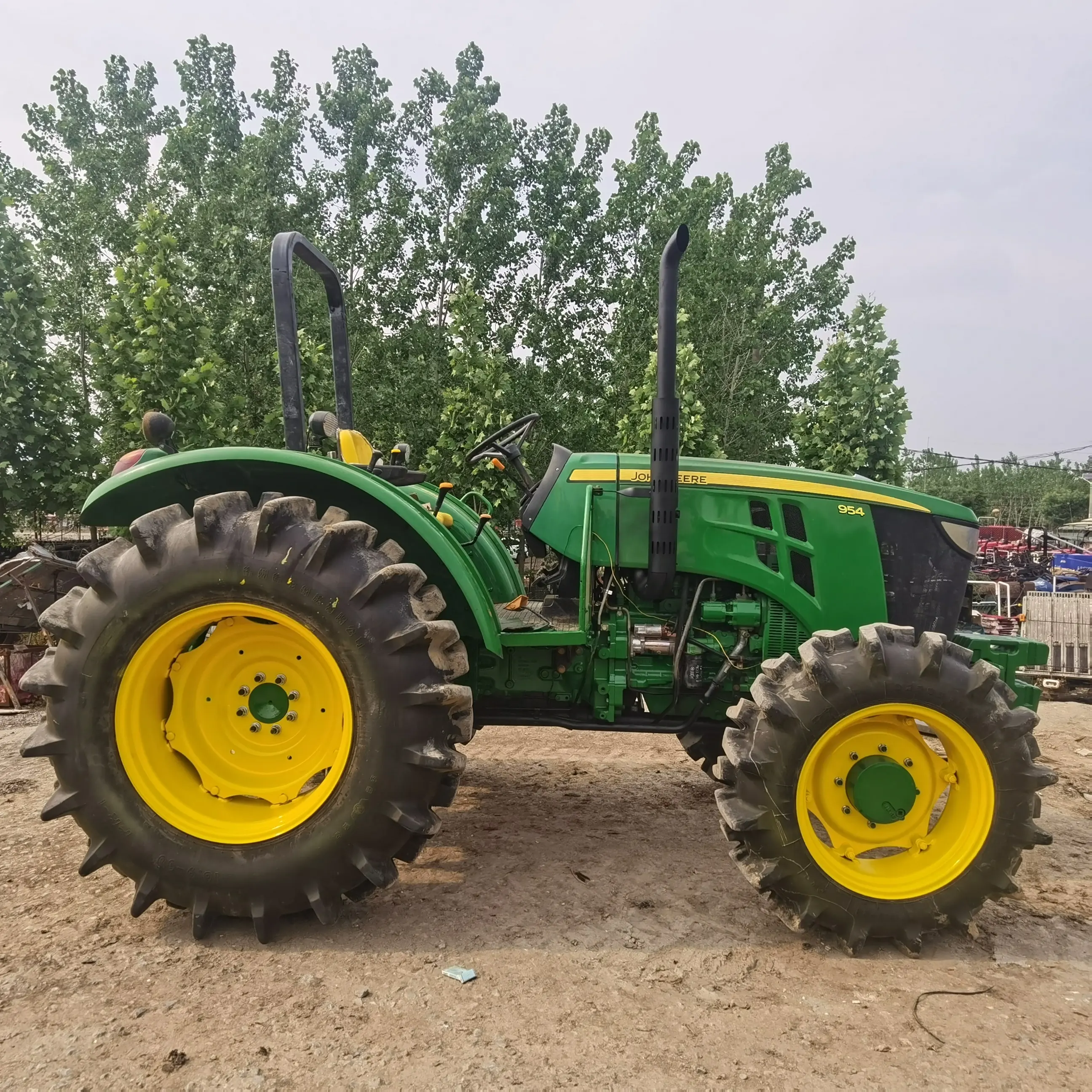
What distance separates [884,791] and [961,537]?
1.26m

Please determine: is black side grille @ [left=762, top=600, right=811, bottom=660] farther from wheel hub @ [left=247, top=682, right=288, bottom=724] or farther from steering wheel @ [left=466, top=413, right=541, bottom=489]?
wheel hub @ [left=247, top=682, right=288, bottom=724]

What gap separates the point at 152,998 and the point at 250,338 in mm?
16609

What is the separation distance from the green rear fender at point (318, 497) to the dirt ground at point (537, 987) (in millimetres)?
1033

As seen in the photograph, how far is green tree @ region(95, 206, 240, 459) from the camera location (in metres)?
9.20

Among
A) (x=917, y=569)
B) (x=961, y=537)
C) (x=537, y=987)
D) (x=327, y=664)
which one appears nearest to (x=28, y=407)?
(x=327, y=664)

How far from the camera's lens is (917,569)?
3.38m

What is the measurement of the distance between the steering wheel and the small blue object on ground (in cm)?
205

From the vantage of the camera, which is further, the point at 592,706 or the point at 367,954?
the point at 592,706

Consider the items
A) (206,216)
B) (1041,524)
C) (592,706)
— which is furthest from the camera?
(1041,524)

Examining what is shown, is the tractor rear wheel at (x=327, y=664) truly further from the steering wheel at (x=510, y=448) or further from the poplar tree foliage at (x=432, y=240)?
the poplar tree foliage at (x=432, y=240)

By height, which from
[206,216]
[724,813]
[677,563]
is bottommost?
[724,813]

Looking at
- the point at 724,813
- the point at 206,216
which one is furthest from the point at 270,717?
the point at 206,216

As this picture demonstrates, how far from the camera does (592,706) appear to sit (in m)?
3.48

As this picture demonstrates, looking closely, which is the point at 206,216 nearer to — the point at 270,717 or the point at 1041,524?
the point at 270,717
